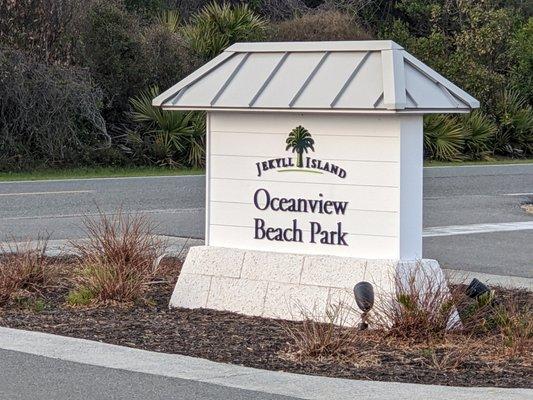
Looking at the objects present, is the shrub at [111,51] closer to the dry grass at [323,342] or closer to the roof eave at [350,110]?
the roof eave at [350,110]

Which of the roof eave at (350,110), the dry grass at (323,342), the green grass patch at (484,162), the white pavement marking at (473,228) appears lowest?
the dry grass at (323,342)

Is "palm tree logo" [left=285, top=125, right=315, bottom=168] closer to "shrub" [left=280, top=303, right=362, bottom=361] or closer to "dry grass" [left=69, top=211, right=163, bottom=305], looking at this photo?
"shrub" [left=280, top=303, right=362, bottom=361]

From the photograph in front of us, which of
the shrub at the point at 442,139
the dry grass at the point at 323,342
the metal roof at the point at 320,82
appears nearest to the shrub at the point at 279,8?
the shrub at the point at 442,139

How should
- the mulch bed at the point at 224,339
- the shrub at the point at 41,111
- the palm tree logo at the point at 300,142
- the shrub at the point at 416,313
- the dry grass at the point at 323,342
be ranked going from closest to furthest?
the mulch bed at the point at 224,339 < the dry grass at the point at 323,342 < the shrub at the point at 416,313 < the palm tree logo at the point at 300,142 < the shrub at the point at 41,111

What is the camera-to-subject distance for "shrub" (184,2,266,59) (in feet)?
96.0

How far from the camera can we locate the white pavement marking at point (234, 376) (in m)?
6.92

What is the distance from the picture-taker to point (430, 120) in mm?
29734

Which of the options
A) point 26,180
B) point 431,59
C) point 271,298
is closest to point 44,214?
point 26,180

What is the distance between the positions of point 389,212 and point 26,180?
15.1m

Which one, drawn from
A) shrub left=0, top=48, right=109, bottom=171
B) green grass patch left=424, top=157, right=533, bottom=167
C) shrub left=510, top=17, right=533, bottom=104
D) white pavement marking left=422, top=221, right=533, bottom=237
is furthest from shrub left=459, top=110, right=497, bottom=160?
white pavement marking left=422, top=221, right=533, bottom=237

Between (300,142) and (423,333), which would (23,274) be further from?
(423,333)

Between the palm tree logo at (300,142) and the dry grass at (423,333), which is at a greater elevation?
the palm tree logo at (300,142)

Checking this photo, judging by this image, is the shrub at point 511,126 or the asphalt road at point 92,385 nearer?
the asphalt road at point 92,385

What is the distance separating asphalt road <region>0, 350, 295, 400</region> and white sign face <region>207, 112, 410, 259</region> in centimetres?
237
